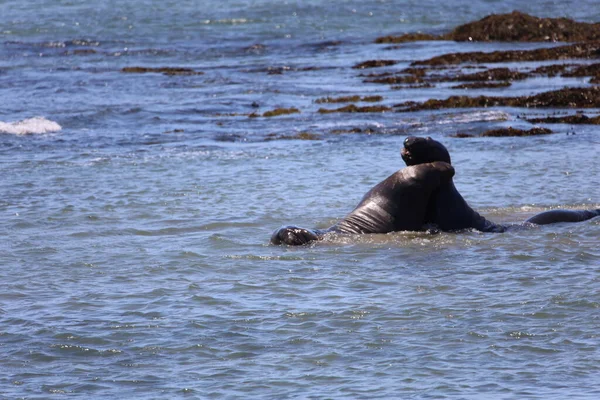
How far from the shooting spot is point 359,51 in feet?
112

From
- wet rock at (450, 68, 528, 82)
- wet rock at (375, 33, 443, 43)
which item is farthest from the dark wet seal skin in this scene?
wet rock at (375, 33, 443, 43)

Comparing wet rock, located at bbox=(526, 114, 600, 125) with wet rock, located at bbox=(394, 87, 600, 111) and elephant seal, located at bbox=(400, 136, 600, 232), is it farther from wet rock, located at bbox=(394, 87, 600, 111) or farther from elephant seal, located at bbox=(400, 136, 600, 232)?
elephant seal, located at bbox=(400, 136, 600, 232)

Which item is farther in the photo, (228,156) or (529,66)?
(529,66)

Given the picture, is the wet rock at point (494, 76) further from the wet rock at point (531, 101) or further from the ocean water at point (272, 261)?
the wet rock at point (531, 101)

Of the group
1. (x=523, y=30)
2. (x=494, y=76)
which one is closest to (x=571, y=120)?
(x=494, y=76)

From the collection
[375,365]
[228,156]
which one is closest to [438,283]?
[375,365]

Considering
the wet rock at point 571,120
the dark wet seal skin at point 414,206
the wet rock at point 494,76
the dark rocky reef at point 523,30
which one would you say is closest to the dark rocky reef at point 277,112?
the wet rock at point 494,76

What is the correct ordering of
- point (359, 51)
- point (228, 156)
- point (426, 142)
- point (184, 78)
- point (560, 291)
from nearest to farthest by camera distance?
point (560, 291) < point (426, 142) < point (228, 156) < point (184, 78) < point (359, 51)

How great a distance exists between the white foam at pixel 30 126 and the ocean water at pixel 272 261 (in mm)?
56

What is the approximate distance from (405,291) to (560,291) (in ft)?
3.69

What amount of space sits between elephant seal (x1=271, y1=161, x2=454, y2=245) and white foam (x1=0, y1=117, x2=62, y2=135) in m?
10.5

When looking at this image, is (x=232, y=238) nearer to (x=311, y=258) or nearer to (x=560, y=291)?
(x=311, y=258)

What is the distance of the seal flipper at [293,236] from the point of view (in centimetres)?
949

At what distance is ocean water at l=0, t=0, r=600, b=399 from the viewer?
246 inches
